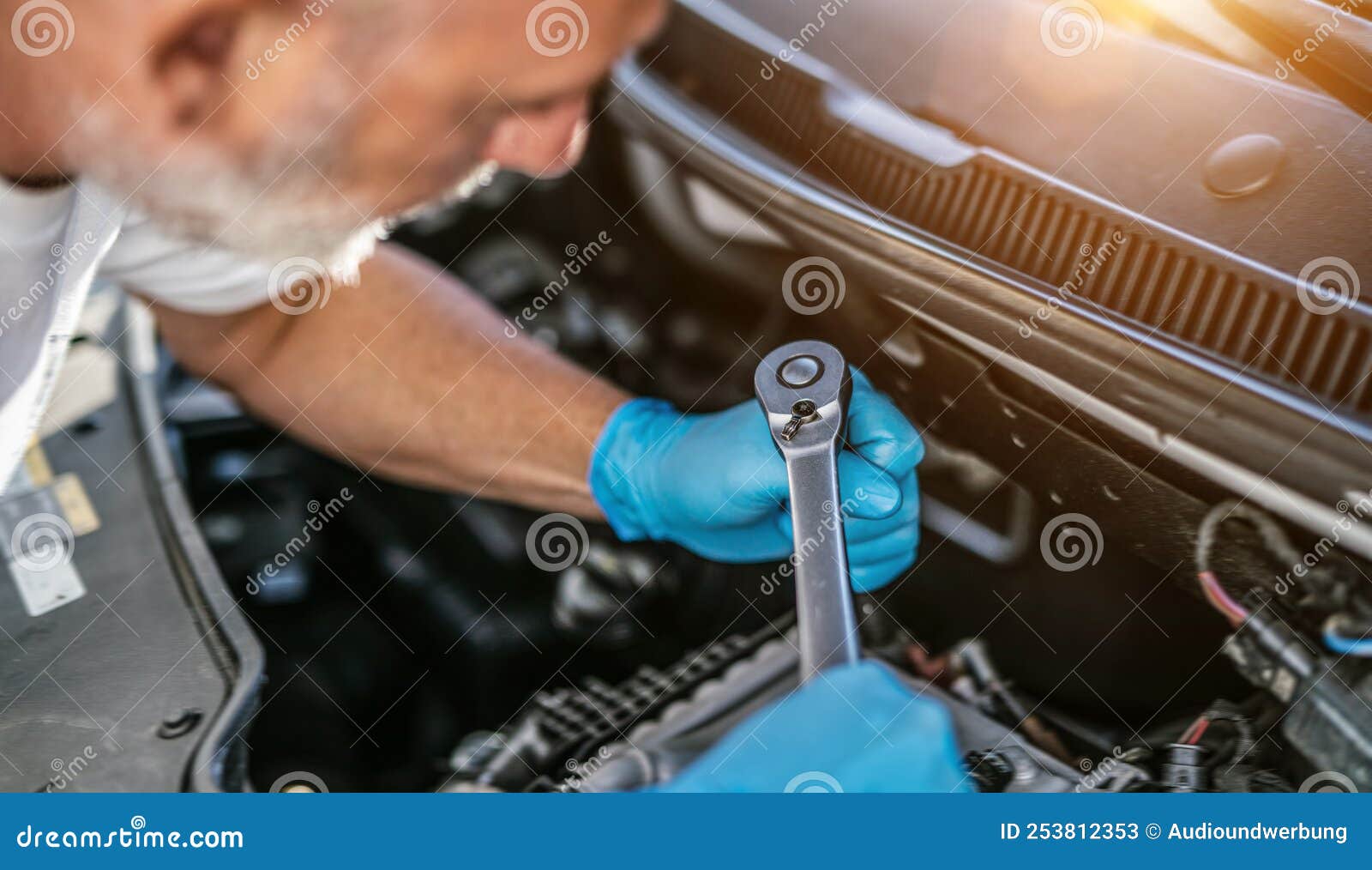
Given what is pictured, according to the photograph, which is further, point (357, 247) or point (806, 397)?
point (357, 247)

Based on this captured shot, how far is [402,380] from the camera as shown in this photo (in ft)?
2.62

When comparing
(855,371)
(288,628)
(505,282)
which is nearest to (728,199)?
(855,371)

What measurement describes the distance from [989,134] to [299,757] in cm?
57

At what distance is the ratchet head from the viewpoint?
0.54 metres
